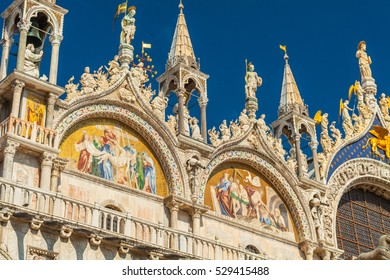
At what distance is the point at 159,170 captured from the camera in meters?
20.9

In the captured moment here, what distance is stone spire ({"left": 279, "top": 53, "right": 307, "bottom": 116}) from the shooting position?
25219mm

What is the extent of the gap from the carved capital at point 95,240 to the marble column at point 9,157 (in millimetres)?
2165

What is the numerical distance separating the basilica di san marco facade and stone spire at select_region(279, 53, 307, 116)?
0.15 ft

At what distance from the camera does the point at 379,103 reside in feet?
95.8

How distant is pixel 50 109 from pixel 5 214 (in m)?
3.73

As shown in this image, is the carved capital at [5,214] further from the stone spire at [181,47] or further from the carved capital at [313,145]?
the carved capital at [313,145]

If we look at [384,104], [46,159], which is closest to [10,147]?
[46,159]

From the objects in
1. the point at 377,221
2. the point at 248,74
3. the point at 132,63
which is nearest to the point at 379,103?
the point at 377,221

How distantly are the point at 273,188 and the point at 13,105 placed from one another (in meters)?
8.25

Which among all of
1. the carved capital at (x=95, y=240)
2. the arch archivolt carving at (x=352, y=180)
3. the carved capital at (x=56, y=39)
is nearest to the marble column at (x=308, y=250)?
the arch archivolt carving at (x=352, y=180)

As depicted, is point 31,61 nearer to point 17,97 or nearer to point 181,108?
point 17,97

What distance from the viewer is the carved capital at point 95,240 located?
16.9m

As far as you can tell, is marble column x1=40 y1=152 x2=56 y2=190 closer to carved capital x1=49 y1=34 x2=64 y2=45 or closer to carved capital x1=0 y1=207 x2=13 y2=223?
carved capital x1=0 y1=207 x2=13 y2=223
